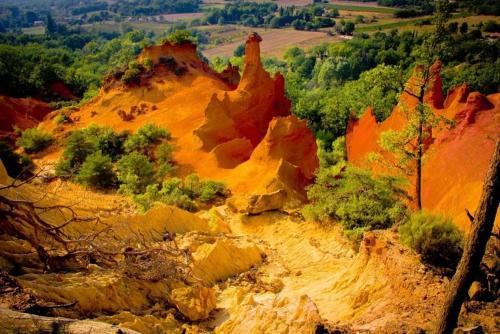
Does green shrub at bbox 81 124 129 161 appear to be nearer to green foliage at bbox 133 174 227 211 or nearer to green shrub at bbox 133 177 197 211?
green foliage at bbox 133 174 227 211

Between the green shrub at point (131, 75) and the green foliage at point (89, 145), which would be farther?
the green shrub at point (131, 75)

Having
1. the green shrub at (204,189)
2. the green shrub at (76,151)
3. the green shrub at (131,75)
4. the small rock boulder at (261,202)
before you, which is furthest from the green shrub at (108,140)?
the small rock boulder at (261,202)

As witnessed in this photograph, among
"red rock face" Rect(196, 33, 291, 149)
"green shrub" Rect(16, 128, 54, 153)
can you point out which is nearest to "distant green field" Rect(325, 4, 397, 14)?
"red rock face" Rect(196, 33, 291, 149)

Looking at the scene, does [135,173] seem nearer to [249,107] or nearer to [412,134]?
[249,107]

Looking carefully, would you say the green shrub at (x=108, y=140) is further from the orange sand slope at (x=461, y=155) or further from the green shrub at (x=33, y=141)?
the orange sand slope at (x=461, y=155)

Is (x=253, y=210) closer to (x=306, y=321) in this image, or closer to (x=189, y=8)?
(x=306, y=321)

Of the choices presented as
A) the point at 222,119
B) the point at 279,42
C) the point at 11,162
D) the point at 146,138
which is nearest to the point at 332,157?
the point at 222,119

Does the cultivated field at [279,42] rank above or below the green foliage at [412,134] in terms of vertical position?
below
